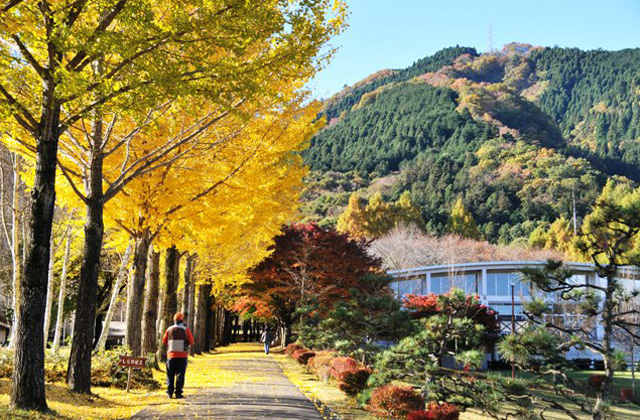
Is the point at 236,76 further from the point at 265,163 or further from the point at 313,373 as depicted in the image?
the point at 313,373

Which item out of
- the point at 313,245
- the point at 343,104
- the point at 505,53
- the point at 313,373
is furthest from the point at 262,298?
the point at 505,53

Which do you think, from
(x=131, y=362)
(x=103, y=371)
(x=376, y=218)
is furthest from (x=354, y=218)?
(x=131, y=362)

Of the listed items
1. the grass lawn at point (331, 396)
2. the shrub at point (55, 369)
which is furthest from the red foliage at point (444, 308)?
the shrub at point (55, 369)

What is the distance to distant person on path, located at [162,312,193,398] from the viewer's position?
1023 cm

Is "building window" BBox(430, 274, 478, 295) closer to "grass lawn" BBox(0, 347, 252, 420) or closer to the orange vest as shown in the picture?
"grass lawn" BBox(0, 347, 252, 420)

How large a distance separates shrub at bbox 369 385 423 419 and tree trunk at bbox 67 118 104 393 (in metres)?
4.68

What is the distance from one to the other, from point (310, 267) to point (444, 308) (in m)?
20.8

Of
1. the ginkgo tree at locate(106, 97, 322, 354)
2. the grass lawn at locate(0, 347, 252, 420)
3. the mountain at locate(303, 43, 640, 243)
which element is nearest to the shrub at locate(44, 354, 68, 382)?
the grass lawn at locate(0, 347, 252, 420)

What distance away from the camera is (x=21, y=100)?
8031mm

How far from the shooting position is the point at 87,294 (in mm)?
9805

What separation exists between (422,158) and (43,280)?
9841cm

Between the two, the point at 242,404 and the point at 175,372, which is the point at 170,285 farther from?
the point at 242,404

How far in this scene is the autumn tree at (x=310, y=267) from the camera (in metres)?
29.9

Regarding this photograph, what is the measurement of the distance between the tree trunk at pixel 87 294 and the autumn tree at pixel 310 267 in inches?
747
